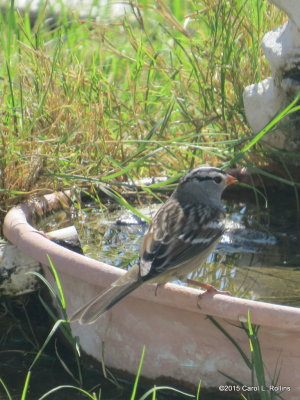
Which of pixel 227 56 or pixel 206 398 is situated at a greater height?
pixel 227 56

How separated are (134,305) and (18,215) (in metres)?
0.80

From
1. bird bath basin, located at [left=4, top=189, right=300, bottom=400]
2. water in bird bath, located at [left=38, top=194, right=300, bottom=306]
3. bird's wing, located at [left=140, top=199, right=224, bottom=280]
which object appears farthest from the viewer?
water in bird bath, located at [left=38, top=194, right=300, bottom=306]

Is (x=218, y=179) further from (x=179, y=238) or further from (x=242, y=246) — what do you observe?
(x=179, y=238)

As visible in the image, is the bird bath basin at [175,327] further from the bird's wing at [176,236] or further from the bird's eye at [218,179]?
the bird's eye at [218,179]

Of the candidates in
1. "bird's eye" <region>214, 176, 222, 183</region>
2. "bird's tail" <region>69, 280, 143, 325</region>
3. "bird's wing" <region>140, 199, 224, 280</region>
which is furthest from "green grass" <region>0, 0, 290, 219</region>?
"bird's tail" <region>69, 280, 143, 325</region>

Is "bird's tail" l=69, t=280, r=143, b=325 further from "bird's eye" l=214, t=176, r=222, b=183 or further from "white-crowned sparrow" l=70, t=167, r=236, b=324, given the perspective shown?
"bird's eye" l=214, t=176, r=222, b=183

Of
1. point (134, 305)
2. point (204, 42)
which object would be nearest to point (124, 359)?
point (134, 305)

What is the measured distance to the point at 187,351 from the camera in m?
3.33

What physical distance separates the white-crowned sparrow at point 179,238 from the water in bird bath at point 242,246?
25 centimetres

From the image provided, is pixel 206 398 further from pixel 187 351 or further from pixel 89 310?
pixel 89 310

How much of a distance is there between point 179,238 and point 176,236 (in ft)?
0.05

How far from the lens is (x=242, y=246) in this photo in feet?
13.6

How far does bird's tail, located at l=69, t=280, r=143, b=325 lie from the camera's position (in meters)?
3.22

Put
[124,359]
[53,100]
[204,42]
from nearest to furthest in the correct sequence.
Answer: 1. [124,359]
2. [53,100]
3. [204,42]
